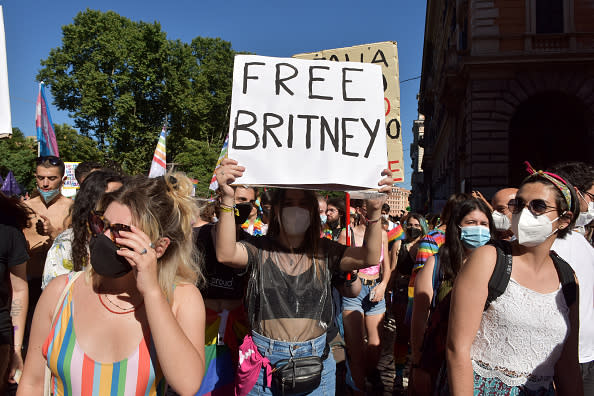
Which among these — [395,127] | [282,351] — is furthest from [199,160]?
[282,351]

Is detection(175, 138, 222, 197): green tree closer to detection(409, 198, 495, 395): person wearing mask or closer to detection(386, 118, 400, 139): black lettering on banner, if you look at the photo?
detection(386, 118, 400, 139): black lettering on banner

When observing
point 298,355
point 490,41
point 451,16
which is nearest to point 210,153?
point 451,16

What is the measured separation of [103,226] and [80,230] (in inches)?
40.2

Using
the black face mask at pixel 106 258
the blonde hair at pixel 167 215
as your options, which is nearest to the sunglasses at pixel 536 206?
the blonde hair at pixel 167 215

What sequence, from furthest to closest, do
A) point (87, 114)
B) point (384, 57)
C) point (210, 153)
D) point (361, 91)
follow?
point (210, 153), point (87, 114), point (384, 57), point (361, 91)

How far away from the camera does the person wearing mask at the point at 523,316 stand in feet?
6.68

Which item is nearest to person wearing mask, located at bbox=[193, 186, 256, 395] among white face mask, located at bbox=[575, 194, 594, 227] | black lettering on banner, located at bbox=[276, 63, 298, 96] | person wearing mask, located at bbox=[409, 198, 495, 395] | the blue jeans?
the blue jeans

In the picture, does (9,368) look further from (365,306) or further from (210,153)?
(210,153)

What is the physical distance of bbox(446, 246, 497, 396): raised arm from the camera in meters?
2.01

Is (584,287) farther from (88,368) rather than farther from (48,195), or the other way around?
(48,195)

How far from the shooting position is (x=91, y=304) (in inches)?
71.1

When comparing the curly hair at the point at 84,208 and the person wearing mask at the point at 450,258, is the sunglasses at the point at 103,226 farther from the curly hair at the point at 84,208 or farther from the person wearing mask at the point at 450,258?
the person wearing mask at the point at 450,258

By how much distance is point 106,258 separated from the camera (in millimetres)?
1661

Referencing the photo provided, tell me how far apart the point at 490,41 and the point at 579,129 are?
183 inches
